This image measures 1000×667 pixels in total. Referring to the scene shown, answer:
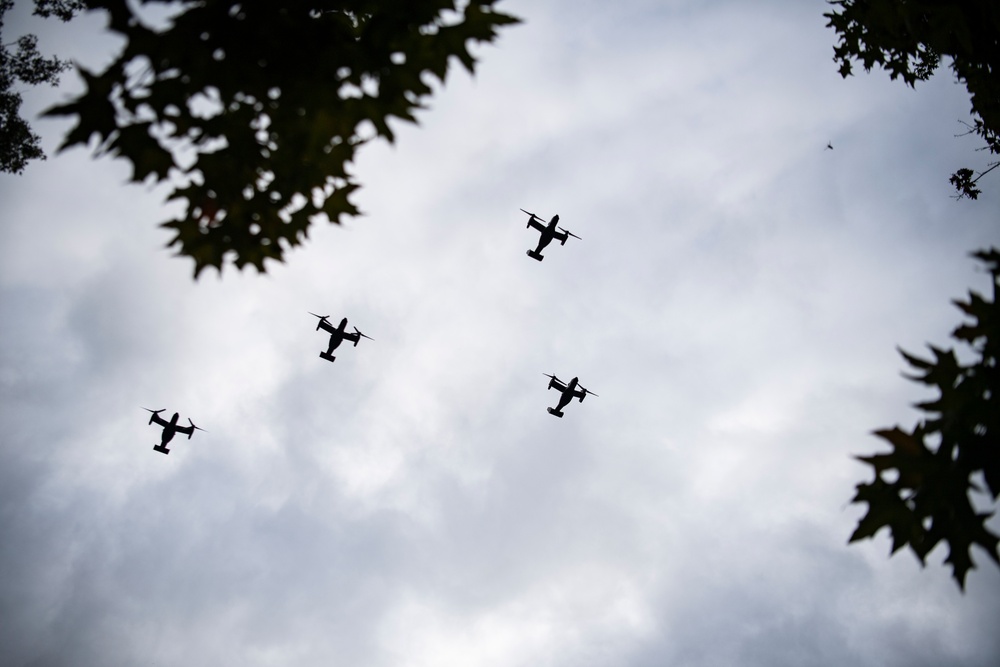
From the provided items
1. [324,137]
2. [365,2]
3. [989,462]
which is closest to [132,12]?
[324,137]

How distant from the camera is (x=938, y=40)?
15.7 feet

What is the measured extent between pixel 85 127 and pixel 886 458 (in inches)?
234

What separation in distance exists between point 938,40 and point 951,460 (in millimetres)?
4019

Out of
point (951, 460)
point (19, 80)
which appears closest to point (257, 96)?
point (951, 460)

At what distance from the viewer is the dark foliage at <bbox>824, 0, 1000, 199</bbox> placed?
4715 mm

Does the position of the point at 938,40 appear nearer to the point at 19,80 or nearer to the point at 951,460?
the point at 951,460

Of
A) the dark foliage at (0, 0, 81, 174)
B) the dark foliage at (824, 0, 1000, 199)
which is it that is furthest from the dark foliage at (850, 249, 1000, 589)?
the dark foliage at (0, 0, 81, 174)

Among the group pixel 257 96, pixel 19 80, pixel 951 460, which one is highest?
pixel 19 80

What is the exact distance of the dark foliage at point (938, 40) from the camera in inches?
186

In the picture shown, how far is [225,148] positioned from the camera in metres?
4.02

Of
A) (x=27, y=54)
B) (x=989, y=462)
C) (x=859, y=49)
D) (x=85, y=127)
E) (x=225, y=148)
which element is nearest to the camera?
(x=989, y=462)

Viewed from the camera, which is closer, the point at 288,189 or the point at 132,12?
the point at 132,12

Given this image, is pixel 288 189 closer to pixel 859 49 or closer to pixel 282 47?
pixel 282 47

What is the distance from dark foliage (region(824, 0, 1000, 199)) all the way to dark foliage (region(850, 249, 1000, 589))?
2.72 m
